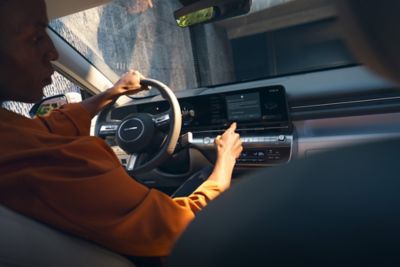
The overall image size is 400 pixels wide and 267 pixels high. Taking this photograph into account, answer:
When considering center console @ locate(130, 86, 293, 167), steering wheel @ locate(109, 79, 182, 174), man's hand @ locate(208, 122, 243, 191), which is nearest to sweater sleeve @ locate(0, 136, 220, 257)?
man's hand @ locate(208, 122, 243, 191)

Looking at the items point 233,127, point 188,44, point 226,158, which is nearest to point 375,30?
point 226,158

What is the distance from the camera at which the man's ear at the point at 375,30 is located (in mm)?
459

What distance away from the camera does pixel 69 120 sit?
164 centimetres

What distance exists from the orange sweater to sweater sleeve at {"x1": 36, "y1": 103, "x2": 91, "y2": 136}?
20.0 inches

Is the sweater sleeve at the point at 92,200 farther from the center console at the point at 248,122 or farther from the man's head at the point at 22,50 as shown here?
the center console at the point at 248,122

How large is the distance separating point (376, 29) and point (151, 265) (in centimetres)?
82

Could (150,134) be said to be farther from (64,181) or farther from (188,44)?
(188,44)

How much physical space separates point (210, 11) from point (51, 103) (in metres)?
1.11

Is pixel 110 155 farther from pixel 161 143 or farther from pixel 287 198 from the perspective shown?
pixel 161 143

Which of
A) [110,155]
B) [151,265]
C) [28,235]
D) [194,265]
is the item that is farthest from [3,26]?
[194,265]

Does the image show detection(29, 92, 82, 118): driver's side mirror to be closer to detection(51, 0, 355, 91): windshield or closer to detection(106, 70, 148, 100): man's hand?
detection(51, 0, 355, 91): windshield

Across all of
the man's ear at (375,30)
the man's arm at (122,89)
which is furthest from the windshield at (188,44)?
→ the man's ear at (375,30)

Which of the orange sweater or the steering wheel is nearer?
the orange sweater

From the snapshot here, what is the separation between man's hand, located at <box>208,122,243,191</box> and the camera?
4.80 feet
